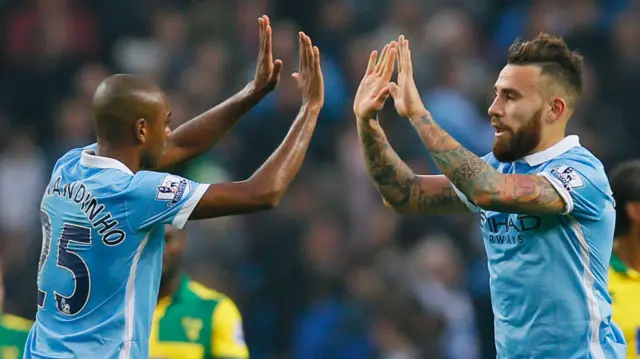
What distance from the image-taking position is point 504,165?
18.7 feet

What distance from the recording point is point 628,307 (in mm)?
6551

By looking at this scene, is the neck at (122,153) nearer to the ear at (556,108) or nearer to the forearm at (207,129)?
the forearm at (207,129)

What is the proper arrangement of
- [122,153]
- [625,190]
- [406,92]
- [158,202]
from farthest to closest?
[625,190]
[406,92]
[122,153]
[158,202]

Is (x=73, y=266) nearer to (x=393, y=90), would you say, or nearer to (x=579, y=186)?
(x=393, y=90)

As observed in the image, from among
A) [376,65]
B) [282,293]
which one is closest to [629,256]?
[376,65]

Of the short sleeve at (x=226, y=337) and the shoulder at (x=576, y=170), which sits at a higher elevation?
the shoulder at (x=576, y=170)

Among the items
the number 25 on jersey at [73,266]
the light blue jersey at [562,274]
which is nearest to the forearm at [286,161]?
the number 25 on jersey at [73,266]

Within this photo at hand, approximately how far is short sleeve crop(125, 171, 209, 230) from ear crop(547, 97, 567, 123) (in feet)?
5.23

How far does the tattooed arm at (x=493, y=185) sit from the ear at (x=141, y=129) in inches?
49.4

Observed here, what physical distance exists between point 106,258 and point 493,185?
5.43 ft

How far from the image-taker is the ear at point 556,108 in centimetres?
559

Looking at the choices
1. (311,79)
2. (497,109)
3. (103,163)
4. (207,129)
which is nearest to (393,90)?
(311,79)

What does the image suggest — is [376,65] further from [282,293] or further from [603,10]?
[603,10]

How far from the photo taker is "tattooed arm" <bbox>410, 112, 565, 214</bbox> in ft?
17.2
